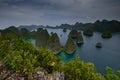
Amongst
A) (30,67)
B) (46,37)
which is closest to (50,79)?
(30,67)

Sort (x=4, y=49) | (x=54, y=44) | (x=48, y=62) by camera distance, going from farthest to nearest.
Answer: (x=54, y=44), (x=4, y=49), (x=48, y=62)

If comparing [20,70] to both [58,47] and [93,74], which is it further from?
[58,47]

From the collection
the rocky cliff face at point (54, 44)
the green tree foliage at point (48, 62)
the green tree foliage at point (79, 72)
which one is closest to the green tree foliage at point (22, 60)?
the green tree foliage at point (48, 62)

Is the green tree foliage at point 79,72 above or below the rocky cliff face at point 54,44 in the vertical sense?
above

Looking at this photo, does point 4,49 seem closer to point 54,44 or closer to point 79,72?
point 79,72

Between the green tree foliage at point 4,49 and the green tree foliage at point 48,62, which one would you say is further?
the green tree foliage at point 4,49

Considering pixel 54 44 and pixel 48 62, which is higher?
pixel 48 62

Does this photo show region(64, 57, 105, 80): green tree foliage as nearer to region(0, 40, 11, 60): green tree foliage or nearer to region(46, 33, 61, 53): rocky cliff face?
region(0, 40, 11, 60): green tree foliage

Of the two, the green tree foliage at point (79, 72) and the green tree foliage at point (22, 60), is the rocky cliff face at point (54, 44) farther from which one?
the green tree foliage at point (79, 72)

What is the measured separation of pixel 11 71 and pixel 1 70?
239 centimetres

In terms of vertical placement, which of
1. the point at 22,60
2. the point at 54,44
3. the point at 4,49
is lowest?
the point at 54,44

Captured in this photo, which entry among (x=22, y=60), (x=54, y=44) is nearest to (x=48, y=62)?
(x=22, y=60)

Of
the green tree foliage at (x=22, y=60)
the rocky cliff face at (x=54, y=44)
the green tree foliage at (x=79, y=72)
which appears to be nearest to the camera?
the green tree foliage at (x=22, y=60)

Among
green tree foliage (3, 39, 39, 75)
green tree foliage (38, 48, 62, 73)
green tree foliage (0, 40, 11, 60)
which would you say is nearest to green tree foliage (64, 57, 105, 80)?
green tree foliage (38, 48, 62, 73)
